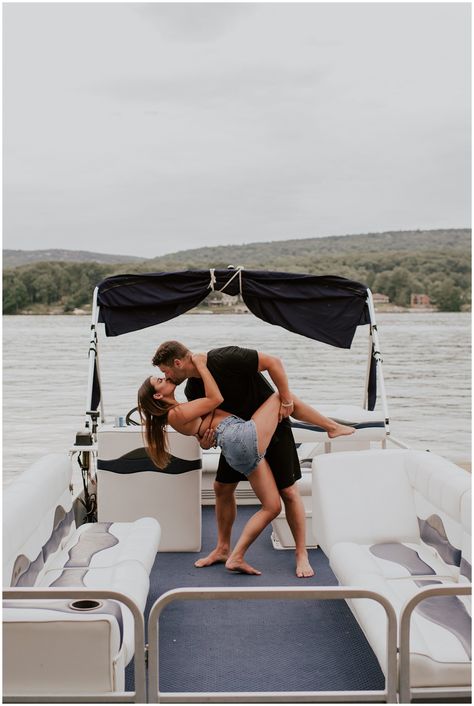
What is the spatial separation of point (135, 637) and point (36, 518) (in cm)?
120

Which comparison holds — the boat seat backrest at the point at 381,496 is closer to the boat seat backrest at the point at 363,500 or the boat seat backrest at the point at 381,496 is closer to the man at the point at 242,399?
the boat seat backrest at the point at 363,500

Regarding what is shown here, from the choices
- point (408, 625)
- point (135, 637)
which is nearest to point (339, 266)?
point (408, 625)

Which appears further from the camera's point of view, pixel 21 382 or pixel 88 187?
pixel 88 187

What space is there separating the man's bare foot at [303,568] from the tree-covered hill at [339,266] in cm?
1159

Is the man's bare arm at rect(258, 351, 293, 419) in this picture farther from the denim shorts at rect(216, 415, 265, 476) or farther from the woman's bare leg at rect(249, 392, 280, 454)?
the denim shorts at rect(216, 415, 265, 476)

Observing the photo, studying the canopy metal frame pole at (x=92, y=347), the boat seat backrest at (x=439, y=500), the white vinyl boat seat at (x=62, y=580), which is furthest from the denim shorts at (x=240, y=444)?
the canopy metal frame pole at (x=92, y=347)

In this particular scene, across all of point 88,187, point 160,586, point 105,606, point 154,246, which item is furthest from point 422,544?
point 88,187

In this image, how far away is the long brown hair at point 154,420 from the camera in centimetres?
370

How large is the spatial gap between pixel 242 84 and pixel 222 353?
101 feet

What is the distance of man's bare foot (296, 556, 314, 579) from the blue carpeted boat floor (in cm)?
3

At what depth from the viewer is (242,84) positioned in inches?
1277

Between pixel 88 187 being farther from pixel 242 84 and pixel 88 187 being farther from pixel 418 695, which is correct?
pixel 418 695

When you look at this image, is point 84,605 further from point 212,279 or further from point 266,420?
point 212,279

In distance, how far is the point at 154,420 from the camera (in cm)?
381
